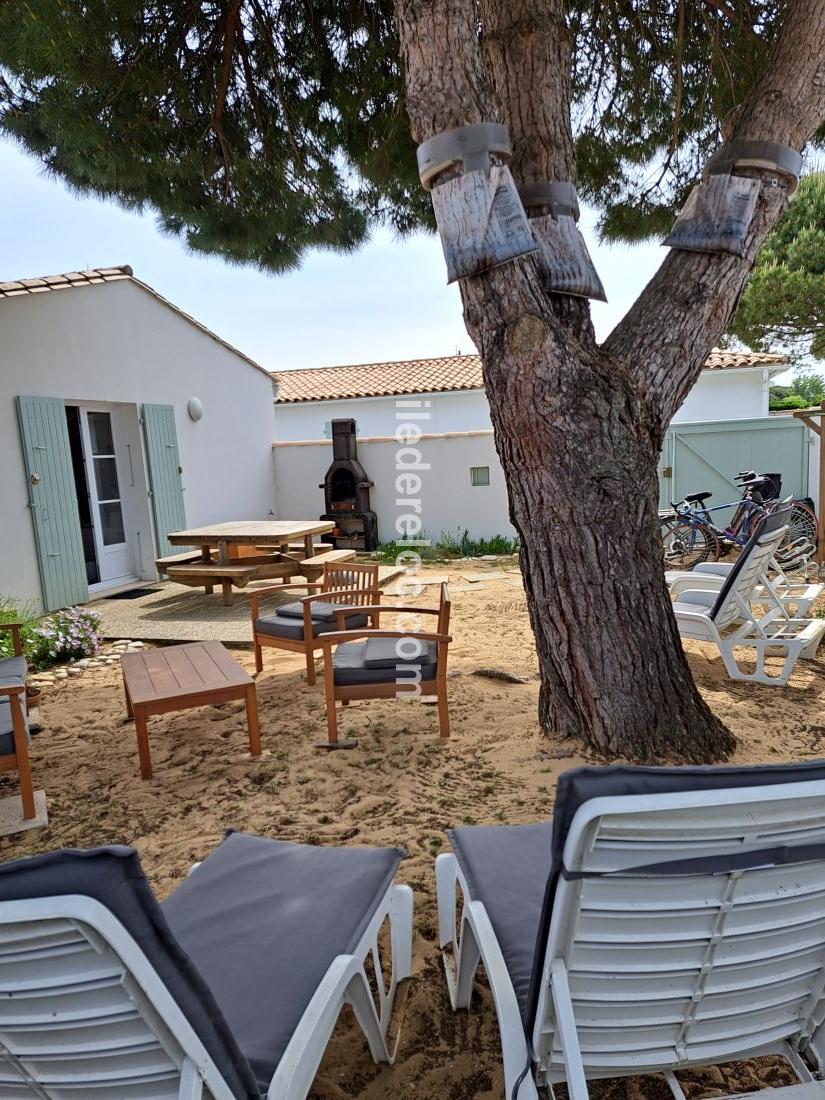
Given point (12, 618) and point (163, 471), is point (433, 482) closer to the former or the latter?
point (163, 471)

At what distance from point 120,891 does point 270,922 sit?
2.77ft

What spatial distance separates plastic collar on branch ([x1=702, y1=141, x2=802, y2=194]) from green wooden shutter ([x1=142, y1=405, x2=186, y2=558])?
7.18m

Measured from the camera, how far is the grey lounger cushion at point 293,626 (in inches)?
181

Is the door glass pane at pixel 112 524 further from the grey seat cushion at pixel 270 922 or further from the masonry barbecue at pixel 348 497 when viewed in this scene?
the grey seat cushion at pixel 270 922

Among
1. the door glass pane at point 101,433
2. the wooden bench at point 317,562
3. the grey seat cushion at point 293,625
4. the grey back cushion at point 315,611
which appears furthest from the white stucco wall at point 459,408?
the grey seat cushion at point 293,625

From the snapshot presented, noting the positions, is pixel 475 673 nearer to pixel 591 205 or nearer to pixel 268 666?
pixel 268 666

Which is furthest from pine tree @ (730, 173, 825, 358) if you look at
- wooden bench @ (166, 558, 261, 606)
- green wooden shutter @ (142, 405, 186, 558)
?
wooden bench @ (166, 558, 261, 606)

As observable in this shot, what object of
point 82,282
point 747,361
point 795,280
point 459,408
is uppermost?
point 795,280

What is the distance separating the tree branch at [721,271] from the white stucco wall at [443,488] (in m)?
7.37

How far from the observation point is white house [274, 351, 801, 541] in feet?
35.9

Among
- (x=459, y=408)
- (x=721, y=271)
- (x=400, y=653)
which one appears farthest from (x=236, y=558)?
(x=459, y=408)

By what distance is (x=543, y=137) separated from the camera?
10.7 feet

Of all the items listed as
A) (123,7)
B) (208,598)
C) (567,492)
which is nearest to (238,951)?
(567,492)

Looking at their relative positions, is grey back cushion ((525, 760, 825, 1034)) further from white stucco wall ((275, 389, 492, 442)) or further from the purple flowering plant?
white stucco wall ((275, 389, 492, 442))
